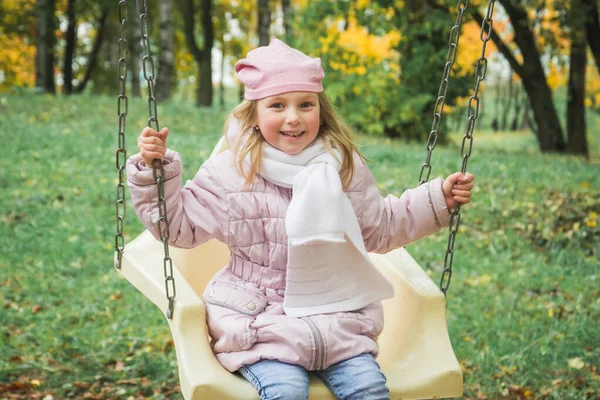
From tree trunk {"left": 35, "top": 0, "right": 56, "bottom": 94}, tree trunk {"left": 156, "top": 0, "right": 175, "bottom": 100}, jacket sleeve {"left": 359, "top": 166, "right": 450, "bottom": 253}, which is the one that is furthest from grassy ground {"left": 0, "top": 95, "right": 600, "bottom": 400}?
tree trunk {"left": 35, "top": 0, "right": 56, "bottom": 94}

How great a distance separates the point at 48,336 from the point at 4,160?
376 centimetres

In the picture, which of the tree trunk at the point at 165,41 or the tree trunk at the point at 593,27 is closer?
the tree trunk at the point at 593,27

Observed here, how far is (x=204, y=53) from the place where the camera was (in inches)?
651

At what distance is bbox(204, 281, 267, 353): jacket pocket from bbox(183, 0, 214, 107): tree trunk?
13827mm

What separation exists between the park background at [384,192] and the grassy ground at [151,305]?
0.01 metres

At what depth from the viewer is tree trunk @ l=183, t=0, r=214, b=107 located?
1619 cm

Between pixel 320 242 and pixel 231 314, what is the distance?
365mm

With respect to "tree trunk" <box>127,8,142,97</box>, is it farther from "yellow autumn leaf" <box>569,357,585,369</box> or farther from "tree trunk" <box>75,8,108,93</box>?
"yellow autumn leaf" <box>569,357,585,369</box>

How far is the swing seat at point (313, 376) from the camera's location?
86.5 inches

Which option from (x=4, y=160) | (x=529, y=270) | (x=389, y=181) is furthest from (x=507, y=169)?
(x=4, y=160)

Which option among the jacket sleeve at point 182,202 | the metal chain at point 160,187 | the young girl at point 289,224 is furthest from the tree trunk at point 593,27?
the metal chain at point 160,187

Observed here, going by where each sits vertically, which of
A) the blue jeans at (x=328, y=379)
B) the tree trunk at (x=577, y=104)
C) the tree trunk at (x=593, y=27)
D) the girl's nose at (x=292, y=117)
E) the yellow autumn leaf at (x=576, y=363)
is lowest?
the yellow autumn leaf at (x=576, y=363)

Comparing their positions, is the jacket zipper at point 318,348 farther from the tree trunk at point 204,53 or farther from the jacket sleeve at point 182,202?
the tree trunk at point 204,53

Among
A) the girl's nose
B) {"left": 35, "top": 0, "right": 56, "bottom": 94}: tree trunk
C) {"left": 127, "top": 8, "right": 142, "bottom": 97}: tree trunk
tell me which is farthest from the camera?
{"left": 127, "top": 8, "right": 142, "bottom": 97}: tree trunk
